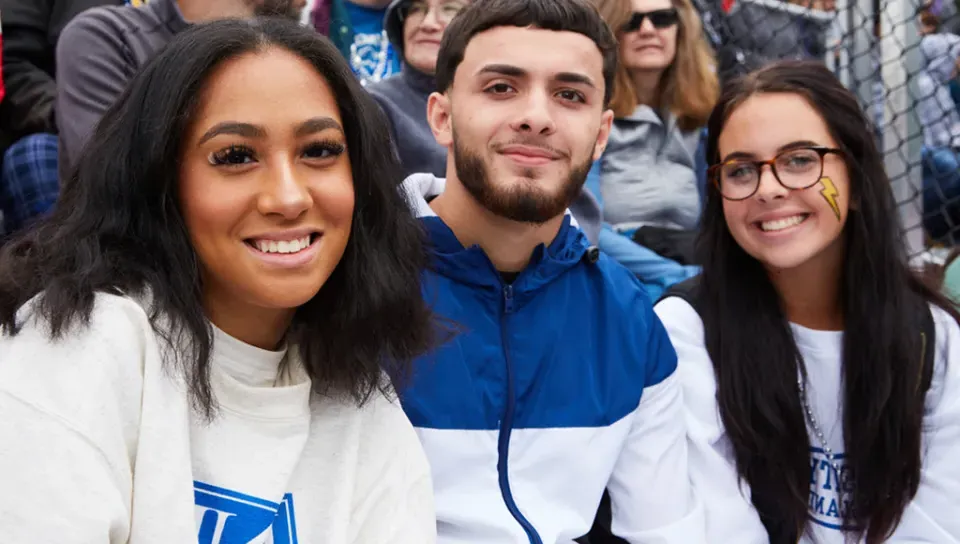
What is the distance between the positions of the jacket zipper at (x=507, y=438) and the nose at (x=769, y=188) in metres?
0.59

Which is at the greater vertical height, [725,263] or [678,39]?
[678,39]

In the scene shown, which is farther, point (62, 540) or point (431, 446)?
point (431, 446)

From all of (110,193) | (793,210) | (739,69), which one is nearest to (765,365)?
(793,210)

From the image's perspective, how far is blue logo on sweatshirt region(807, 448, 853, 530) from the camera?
2.03m

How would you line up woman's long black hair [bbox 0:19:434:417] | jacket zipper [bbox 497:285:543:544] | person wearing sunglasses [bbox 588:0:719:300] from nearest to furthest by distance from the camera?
1. woman's long black hair [bbox 0:19:434:417]
2. jacket zipper [bbox 497:285:543:544]
3. person wearing sunglasses [bbox 588:0:719:300]

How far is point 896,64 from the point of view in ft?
10.4

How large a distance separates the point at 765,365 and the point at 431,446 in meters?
0.74

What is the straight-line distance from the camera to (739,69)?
3803mm

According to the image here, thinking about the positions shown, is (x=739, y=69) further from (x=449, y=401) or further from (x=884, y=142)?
(x=449, y=401)

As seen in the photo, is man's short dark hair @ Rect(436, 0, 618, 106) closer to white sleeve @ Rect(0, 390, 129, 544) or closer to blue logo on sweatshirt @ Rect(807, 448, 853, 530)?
blue logo on sweatshirt @ Rect(807, 448, 853, 530)

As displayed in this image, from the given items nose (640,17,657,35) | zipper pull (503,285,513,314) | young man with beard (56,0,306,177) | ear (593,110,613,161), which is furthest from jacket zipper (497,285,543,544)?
nose (640,17,657,35)

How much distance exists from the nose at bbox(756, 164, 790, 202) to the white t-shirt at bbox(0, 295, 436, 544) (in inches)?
36.3

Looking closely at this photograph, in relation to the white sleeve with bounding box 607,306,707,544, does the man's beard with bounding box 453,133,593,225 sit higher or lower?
higher

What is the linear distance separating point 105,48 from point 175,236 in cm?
113
